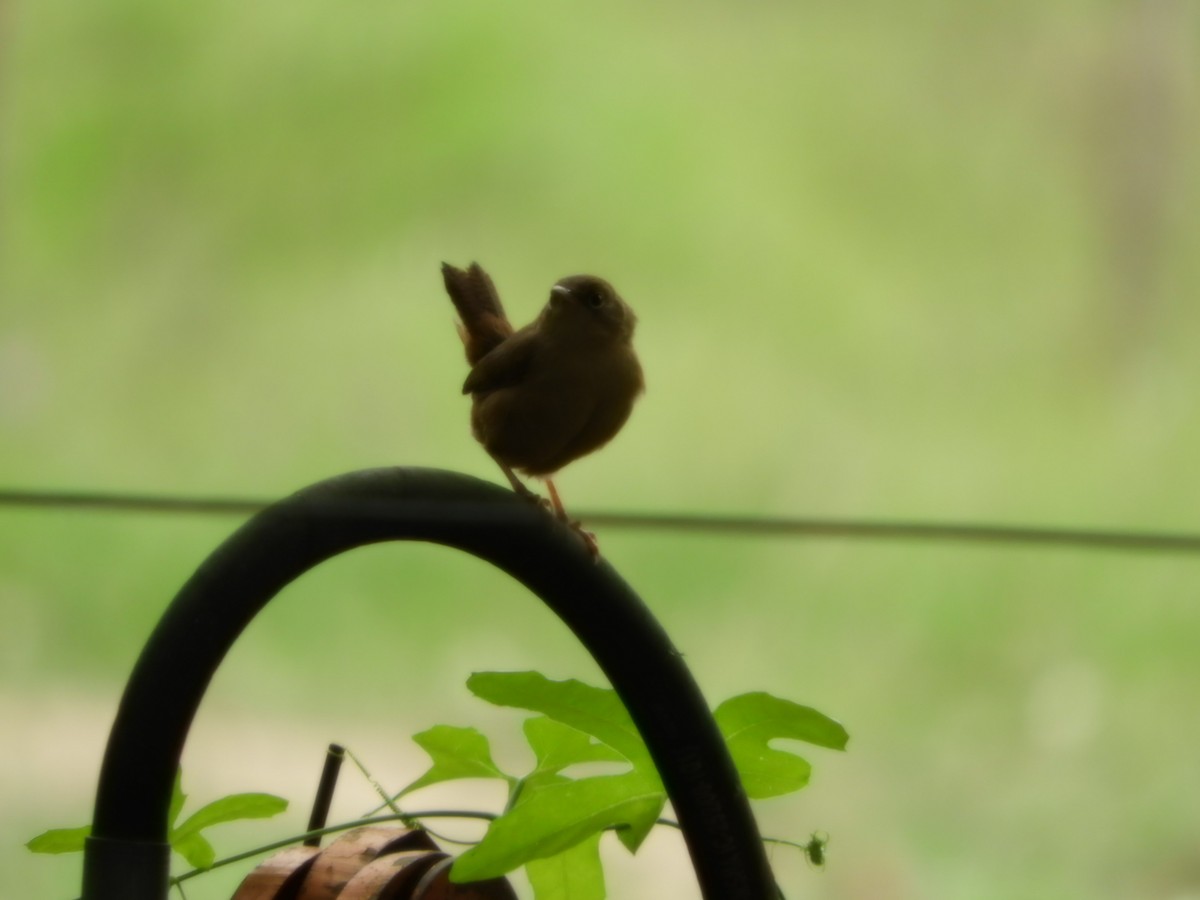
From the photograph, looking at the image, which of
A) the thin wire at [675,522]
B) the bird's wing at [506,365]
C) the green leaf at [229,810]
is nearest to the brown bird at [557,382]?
the bird's wing at [506,365]

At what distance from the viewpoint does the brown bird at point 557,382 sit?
1423 mm

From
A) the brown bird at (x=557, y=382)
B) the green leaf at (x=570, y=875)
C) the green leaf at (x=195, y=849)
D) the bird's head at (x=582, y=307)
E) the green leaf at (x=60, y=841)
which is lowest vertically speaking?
the green leaf at (x=60, y=841)

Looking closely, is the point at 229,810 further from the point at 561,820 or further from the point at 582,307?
the point at 582,307

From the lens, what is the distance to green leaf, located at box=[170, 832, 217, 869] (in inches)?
36.7

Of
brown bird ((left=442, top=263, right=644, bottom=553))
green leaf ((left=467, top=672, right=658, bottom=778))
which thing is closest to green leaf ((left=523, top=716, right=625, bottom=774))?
green leaf ((left=467, top=672, right=658, bottom=778))

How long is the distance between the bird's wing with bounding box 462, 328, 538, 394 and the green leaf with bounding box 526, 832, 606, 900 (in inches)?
24.5

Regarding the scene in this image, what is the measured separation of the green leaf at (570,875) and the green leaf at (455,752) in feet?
0.21

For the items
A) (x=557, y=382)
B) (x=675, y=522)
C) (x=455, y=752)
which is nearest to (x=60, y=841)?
(x=455, y=752)

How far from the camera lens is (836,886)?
68.5 inches

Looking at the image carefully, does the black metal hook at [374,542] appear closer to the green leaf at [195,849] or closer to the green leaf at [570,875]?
the green leaf at [570,875]

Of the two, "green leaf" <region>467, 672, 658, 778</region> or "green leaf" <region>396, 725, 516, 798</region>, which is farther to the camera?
"green leaf" <region>396, 725, 516, 798</region>

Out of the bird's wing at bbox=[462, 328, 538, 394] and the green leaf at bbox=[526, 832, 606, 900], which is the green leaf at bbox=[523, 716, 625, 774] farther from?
the bird's wing at bbox=[462, 328, 538, 394]

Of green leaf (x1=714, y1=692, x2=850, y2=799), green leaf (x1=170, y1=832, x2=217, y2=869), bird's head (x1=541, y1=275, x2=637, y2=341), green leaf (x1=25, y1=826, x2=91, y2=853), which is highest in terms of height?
A: bird's head (x1=541, y1=275, x2=637, y2=341)

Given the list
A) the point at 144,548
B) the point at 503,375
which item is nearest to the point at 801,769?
the point at 503,375
